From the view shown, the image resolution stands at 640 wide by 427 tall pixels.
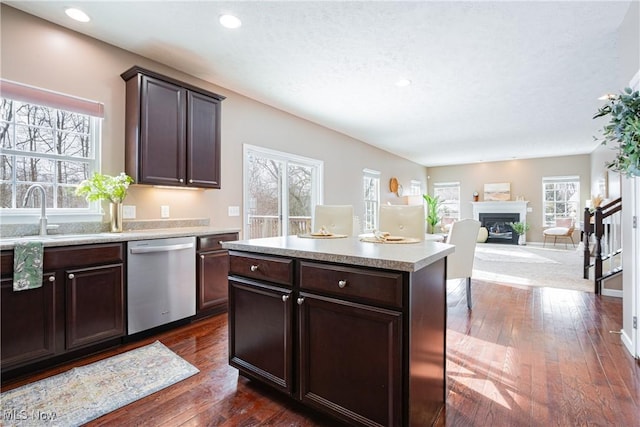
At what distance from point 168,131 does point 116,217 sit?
36.5 inches

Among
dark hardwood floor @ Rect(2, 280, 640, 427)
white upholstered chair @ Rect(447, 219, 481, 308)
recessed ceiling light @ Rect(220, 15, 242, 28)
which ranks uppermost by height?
recessed ceiling light @ Rect(220, 15, 242, 28)

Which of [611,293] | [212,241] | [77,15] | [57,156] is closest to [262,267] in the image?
[212,241]

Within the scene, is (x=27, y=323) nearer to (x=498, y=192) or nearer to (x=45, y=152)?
(x=45, y=152)

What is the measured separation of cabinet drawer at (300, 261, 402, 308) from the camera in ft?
4.33

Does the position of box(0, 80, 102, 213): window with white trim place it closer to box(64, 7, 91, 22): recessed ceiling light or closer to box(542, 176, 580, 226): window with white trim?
box(64, 7, 91, 22): recessed ceiling light

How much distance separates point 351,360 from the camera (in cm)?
145

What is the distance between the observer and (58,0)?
2.29 metres

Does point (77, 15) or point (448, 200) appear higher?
point (77, 15)

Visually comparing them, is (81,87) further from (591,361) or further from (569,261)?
(569,261)

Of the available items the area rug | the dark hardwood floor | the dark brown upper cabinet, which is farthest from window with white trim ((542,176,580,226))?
the area rug

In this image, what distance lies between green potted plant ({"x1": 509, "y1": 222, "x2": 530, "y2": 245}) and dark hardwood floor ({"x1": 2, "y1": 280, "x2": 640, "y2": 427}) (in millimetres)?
6613

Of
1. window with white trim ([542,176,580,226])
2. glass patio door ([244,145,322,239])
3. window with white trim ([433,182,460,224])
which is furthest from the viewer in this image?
window with white trim ([433,182,460,224])

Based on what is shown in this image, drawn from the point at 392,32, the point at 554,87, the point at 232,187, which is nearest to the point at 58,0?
the point at 232,187

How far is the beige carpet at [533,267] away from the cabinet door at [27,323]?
5143mm
